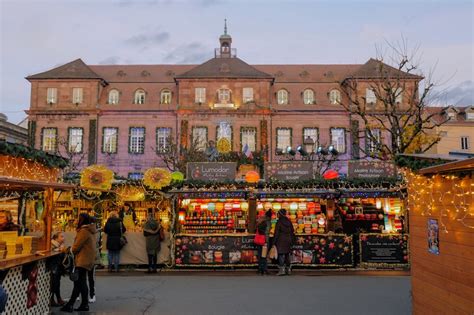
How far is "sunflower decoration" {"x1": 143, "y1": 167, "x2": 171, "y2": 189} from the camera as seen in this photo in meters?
13.5

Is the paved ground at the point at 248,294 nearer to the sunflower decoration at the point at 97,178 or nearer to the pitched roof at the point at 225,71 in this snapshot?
the sunflower decoration at the point at 97,178

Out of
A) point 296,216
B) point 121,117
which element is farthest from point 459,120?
point 296,216

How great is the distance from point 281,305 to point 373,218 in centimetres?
892

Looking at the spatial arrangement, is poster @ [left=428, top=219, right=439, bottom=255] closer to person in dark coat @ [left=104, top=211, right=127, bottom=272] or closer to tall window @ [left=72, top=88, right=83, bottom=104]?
person in dark coat @ [left=104, top=211, right=127, bottom=272]

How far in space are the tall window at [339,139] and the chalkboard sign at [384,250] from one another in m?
23.4

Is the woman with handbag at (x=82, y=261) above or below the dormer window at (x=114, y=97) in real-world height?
below

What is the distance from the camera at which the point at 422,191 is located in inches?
266

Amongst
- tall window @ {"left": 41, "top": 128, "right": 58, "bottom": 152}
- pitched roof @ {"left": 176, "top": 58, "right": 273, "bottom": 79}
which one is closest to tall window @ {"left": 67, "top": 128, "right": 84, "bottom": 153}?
tall window @ {"left": 41, "top": 128, "right": 58, "bottom": 152}

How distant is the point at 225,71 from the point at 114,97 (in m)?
9.15

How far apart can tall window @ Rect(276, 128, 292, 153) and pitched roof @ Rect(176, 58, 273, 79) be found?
13.9ft

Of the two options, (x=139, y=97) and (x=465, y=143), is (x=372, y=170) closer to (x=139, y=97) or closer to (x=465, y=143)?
(x=139, y=97)

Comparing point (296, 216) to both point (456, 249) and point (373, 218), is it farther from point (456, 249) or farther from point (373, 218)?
point (456, 249)

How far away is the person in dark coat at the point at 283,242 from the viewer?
12.1m

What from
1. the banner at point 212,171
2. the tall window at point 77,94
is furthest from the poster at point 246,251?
the tall window at point 77,94
